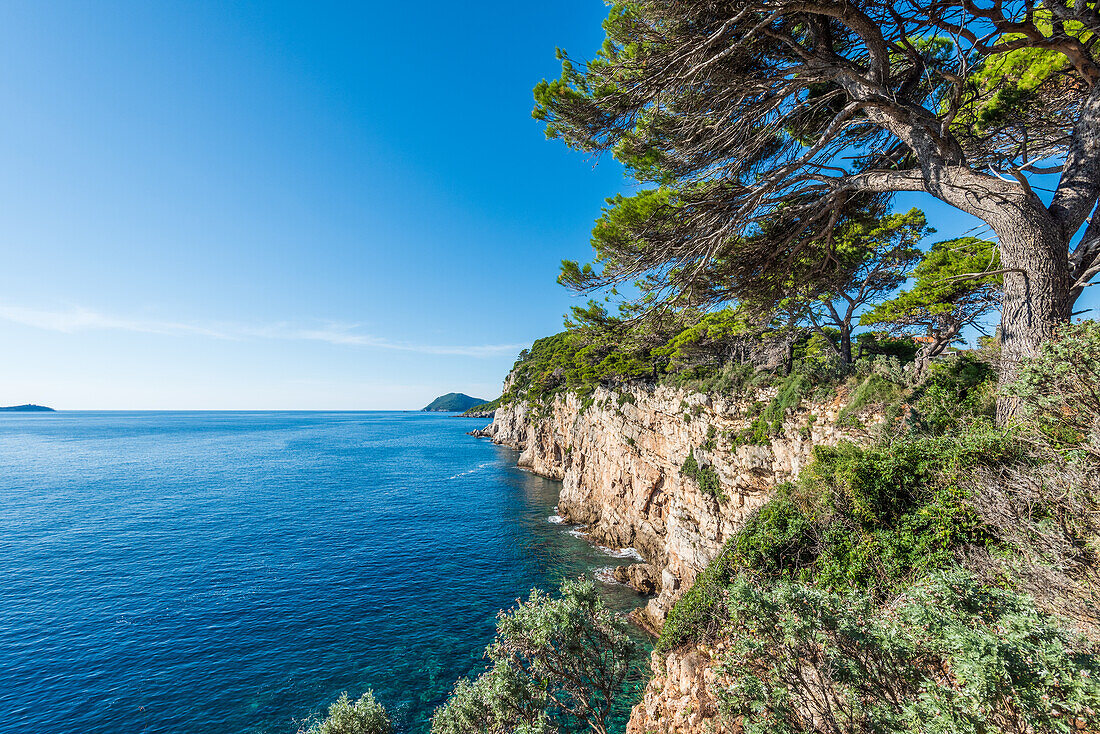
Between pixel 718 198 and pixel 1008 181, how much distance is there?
4.19 meters

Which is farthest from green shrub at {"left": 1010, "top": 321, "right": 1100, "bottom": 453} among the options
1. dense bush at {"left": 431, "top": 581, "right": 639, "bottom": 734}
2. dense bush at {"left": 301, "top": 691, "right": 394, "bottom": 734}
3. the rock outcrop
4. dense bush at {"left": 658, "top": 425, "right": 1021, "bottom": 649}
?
dense bush at {"left": 301, "top": 691, "right": 394, "bottom": 734}

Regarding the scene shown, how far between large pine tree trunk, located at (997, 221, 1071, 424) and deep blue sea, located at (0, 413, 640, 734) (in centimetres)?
1995

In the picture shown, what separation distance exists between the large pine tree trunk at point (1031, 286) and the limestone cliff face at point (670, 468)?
6.97 meters

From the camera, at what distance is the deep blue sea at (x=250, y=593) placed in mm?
15258

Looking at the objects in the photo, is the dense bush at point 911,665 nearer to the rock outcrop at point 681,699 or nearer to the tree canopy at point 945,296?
the rock outcrop at point 681,699

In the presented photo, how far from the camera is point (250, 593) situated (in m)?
22.5

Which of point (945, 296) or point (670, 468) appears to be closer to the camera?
point (945, 296)

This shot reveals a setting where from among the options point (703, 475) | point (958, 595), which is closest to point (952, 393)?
point (958, 595)

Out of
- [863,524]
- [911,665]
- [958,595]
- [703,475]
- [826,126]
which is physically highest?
[826,126]

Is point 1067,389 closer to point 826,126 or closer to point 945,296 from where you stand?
point 826,126

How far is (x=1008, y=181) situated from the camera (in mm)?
5914

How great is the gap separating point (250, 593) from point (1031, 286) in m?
33.1

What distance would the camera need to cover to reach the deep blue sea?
15.3 m

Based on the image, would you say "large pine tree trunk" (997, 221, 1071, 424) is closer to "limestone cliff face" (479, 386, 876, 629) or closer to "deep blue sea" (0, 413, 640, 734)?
"limestone cliff face" (479, 386, 876, 629)
